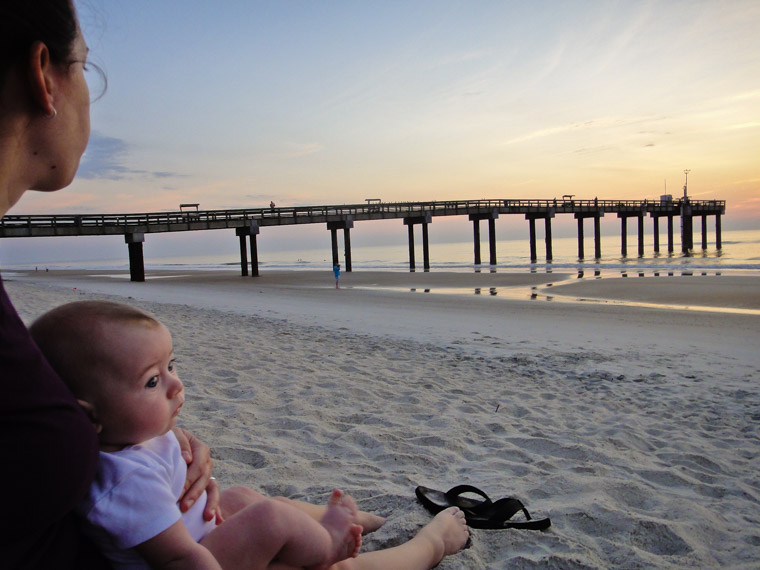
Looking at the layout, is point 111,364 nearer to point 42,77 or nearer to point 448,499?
point 42,77

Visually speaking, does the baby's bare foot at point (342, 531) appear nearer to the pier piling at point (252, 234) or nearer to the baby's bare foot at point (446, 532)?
the baby's bare foot at point (446, 532)

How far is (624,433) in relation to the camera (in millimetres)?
3875

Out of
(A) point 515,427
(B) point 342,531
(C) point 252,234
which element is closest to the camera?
(B) point 342,531

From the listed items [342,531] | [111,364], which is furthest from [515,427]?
[111,364]

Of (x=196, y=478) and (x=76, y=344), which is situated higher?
(x=76, y=344)

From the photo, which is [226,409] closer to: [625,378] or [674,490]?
[674,490]

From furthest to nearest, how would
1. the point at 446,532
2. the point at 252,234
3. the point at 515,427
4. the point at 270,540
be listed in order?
the point at 252,234 → the point at 515,427 → the point at 446,532 → the point at 270,540

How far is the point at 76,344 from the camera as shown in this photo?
4.07ft

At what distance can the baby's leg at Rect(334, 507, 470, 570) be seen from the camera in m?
1.93

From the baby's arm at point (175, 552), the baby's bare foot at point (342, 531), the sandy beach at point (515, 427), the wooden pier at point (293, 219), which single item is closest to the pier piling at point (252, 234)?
the wooden pier at point (293, 219)

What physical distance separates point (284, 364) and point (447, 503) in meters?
3.60

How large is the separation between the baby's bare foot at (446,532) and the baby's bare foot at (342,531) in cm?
63

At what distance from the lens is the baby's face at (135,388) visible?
1268mm

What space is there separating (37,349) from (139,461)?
1.50ft
